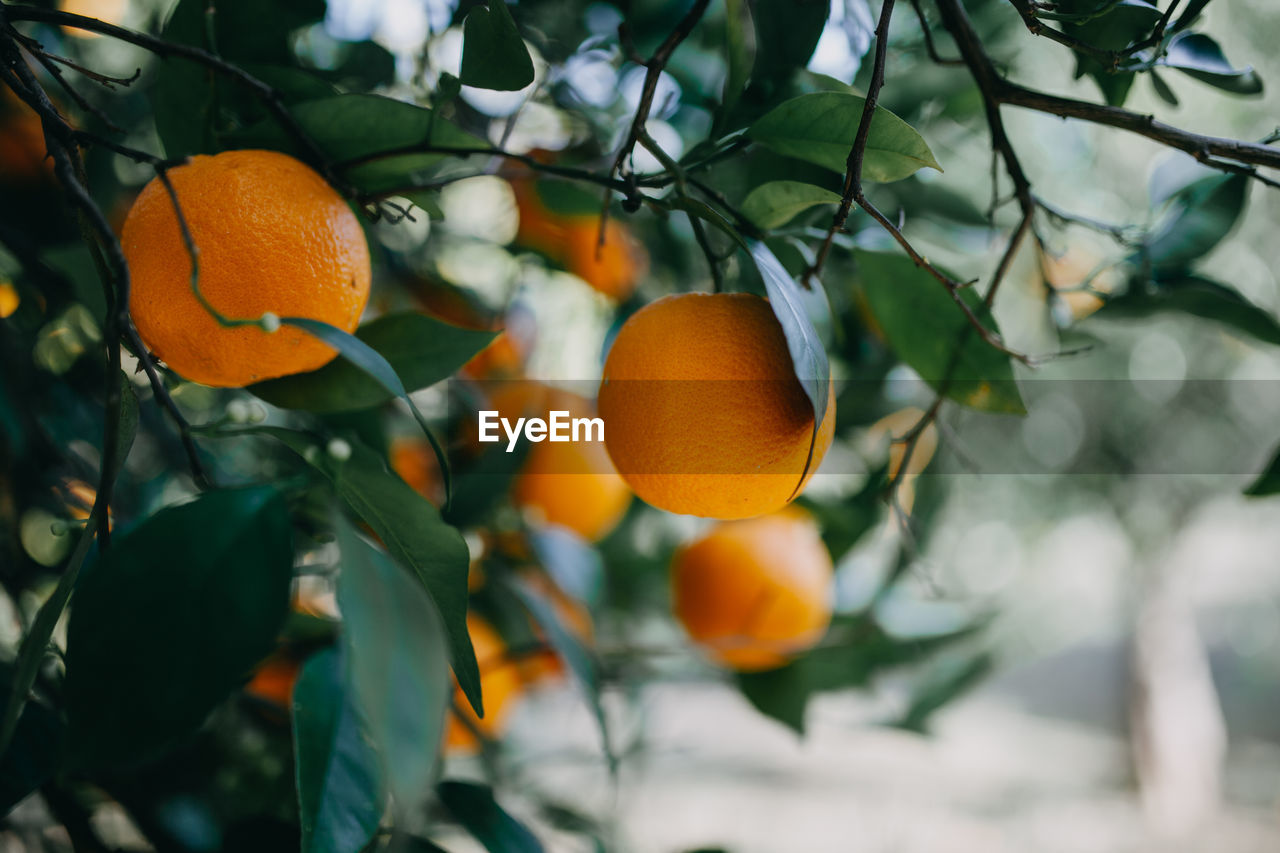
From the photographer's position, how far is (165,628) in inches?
9.0

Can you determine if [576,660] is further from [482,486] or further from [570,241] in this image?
[570,241]

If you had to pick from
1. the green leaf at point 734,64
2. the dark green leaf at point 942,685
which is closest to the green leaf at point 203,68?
the green leaf at point 734,64

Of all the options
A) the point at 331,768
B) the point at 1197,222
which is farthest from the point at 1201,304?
the point at 331,768

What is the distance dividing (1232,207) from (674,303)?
36 cm

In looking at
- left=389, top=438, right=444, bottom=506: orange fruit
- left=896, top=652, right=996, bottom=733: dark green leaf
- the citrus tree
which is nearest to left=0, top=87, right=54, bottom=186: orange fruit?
the citrus tree

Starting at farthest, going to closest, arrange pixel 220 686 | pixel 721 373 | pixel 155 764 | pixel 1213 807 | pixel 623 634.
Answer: pixel 1213 807
pixel 623 634
pixel 155 764
pixel 721 373
pixel 220 686

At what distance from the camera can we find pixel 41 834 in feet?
1.86

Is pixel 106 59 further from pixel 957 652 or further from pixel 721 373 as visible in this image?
pixel 957 652

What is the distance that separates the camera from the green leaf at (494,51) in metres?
0.34

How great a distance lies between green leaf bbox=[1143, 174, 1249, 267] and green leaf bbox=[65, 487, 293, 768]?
0.51 metres

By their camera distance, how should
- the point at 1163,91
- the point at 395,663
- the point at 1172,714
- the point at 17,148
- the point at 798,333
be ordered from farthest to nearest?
the point at 1172,714
the point at 17,148
the point at 1163,91
the point at 798,333
the point at 395,663

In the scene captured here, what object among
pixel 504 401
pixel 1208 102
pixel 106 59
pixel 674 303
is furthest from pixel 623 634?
pixel 1208 102

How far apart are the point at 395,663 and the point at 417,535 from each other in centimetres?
12

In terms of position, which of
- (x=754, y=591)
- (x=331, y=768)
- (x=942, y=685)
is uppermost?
(x=331, y=768)
